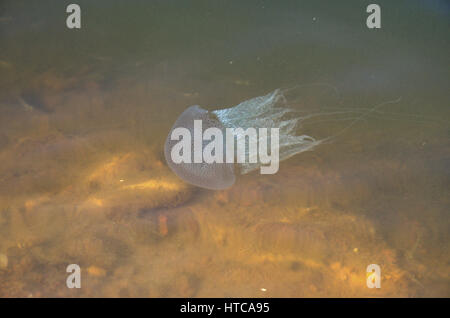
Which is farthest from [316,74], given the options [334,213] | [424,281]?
[424,281]

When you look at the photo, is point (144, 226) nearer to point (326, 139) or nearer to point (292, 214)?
point (292, 214)

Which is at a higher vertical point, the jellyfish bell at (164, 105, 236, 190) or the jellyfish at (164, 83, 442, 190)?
the jellyfish at (164, 83, 442, 190)

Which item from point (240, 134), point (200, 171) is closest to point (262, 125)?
point (240, 134)

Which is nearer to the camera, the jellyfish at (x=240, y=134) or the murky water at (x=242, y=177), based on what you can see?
the murky water at (x=242, y=177)

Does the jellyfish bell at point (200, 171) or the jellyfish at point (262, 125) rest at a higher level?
the jellyfish at point (262, 125)

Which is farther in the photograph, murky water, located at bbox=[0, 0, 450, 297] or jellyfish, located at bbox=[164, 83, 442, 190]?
jellyfish, located at bbox=[164, 83, 442, 190]

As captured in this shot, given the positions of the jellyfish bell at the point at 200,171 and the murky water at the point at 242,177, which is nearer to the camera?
the murky water at the point at 242,177

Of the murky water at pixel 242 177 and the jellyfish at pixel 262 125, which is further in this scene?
the jellyfish at pixel 262 125
